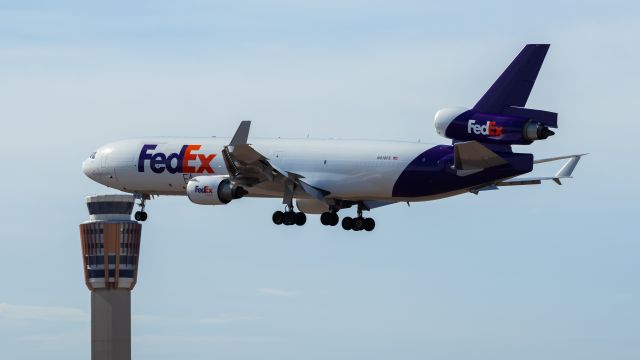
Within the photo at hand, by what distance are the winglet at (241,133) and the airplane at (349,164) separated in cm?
6

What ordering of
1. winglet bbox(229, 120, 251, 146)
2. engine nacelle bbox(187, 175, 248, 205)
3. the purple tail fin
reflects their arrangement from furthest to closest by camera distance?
engine nacelle bbox(187, 175, 248, 205) < winglet bbox(229, 120, 251, 146) < the purple tail fin

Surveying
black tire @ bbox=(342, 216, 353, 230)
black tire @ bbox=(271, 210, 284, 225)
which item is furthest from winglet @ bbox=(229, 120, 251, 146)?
black tire @ bbox=(342, 216, 353, 230)

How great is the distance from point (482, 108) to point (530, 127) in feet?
12.5

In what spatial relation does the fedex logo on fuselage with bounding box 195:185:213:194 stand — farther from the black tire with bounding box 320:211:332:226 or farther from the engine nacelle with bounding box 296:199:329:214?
the engine nacelle with bounding box 296:199:329:214

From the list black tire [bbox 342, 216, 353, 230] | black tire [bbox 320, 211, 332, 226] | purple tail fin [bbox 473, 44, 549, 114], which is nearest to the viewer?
purple tail fin [bbox 473, 44, 549, 114]

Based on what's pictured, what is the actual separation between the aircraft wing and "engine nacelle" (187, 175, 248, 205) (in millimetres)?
546

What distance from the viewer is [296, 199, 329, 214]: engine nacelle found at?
3450 inches

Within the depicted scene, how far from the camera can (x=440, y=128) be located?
76.2m

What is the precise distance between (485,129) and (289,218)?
48.7 feet

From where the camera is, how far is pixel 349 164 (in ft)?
269

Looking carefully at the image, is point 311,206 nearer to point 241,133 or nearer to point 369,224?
point 369,224

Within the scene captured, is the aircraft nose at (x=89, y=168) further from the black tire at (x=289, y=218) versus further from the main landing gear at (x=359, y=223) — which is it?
the main landing gear at (x=359, y=223)

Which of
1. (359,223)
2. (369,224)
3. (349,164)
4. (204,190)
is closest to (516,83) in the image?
(349,164)

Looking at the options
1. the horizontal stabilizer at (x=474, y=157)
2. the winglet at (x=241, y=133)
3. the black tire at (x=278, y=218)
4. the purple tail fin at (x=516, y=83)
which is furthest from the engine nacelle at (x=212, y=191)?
the purple tail fin at (x=516, y=83)
